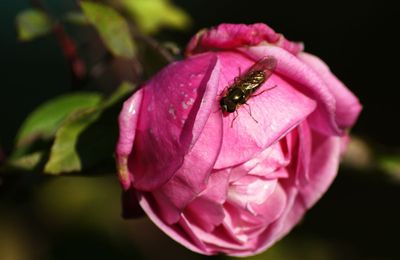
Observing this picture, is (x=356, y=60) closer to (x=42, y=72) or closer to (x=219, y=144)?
(x=42, y=72)

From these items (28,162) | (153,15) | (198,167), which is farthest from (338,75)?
(198,167)

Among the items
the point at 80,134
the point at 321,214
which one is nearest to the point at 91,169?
the point at 80,134

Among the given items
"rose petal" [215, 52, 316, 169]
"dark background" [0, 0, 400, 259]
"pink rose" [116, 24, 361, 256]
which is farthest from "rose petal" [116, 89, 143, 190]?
"dark background" [0, 0, 400, 259]

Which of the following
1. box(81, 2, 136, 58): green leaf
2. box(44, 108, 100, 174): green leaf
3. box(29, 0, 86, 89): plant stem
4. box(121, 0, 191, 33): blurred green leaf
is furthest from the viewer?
box(121, 0, 191, 33): blurred green leaf

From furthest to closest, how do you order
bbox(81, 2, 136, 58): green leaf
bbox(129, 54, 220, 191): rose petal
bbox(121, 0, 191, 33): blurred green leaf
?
bbox(121, 0, 191, 33): blurred green leaf, bbox(81, 2, 136, 58): green leaf, bbox(129, 54, 220, 191): rose petal

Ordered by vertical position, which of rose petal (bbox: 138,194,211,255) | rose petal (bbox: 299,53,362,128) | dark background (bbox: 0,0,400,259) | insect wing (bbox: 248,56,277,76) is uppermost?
insect wing (bbox: 248,56,277,76)

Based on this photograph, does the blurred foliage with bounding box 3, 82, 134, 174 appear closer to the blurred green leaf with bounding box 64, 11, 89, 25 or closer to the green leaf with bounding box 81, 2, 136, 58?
the green leaf with bounding box 81, 2, 136, 58

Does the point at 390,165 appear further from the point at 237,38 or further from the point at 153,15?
the point at 153,15
